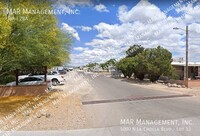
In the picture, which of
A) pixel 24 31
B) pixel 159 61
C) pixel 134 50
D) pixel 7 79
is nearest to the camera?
pixel 24 31

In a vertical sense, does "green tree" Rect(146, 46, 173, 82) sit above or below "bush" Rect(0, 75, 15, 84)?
above

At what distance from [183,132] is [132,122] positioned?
78.6 inches

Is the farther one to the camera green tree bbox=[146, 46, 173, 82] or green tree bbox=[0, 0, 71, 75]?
green tree bbox=[146, 46, 173, 82]

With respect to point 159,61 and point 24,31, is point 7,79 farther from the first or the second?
point 24,31

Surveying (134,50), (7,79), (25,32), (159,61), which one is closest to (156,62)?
(159,61)

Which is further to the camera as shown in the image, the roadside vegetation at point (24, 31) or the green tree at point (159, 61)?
the green tree at point (159, 61)

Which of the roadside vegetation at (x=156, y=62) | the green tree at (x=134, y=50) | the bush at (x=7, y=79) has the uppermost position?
the green tree at (x=134, y=50)

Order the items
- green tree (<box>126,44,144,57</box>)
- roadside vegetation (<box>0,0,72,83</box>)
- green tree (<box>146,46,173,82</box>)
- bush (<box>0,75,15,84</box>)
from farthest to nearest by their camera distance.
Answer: green tree (<box>126,44,144,57</box>) → green tree (<box>146,46,173,82</box>) → bush (<box>0,75,15,84</box>) → roadside vegetation (<box>0,0,72,83</box>)

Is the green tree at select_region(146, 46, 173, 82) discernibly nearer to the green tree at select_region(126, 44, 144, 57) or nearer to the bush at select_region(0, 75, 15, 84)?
the bush at select_region(0, 75, 15, 84)

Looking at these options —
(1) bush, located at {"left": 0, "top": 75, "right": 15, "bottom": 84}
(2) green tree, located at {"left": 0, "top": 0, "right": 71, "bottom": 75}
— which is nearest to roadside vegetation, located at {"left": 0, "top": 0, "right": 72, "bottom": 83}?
(2) green tree, located at {"left": 0, "top": 0, "right": 71, "bottom": 75}

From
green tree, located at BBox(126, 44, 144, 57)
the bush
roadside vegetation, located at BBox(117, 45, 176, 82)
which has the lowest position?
the bush

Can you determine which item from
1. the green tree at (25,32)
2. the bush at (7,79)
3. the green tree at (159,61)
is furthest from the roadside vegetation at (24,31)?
the green tree at (159,61)

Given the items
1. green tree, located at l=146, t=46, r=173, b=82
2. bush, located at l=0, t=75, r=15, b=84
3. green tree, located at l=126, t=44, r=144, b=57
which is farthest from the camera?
green tree, located at l=126, t=44, r=144, b=57

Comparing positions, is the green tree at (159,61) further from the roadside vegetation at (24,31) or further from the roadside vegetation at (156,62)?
the roadside vegetation at (24,31)
